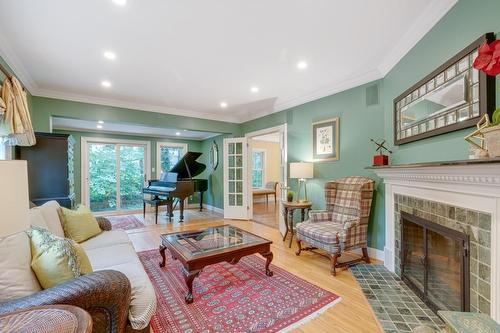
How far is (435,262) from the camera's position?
1.89 metres

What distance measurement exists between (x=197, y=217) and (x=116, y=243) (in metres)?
3.54

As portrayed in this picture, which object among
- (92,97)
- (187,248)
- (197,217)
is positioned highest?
(92,97)

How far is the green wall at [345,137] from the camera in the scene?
3.04 meters

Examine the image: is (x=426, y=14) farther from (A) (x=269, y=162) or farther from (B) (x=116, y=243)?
(A) (x=269, y=162)

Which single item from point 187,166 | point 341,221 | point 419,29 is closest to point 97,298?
point 341,221

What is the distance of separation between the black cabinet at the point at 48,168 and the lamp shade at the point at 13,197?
2.72 metres

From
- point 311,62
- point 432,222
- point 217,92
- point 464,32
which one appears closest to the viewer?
point 464,32

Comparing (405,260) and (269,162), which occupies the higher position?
(269,162)

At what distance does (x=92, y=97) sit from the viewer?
3992mm

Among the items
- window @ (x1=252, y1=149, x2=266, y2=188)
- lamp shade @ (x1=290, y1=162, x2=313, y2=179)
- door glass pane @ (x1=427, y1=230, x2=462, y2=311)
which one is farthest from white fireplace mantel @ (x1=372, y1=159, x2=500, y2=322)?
window @ (x1=252, y1=149, x2=266, y2=188)

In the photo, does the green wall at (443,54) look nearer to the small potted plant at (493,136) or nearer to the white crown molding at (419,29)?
the white crown molding at (419,29)

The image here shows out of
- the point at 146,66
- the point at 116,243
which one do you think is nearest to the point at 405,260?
the point at 116,243

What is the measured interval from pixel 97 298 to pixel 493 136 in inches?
88.9

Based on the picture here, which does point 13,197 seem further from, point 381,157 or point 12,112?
point 381,157
